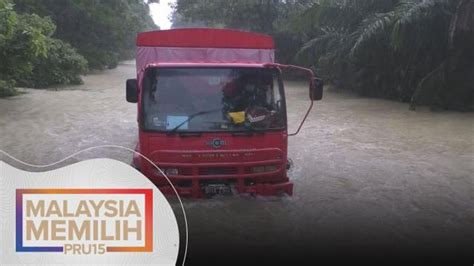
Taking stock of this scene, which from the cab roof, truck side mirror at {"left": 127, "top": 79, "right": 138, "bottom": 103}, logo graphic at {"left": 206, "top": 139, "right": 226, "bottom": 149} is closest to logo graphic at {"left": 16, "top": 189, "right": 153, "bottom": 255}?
logo graphic at {"left": 206, "top": 139, "right": 226, "bottom": 149}

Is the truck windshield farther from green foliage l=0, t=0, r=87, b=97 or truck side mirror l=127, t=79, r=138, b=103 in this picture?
green foliage l=0, t=0, r=87, b=97

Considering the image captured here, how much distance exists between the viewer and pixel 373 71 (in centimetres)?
2069

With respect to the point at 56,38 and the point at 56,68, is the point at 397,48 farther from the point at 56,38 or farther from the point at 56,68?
the point at 56,38

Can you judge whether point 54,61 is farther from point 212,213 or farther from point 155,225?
point 155,225

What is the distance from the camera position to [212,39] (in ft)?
27.0

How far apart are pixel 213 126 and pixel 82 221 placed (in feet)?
10.6

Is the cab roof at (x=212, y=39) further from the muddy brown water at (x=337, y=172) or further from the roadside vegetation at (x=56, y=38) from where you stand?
the roadside vegetation at (x=56, y=38)

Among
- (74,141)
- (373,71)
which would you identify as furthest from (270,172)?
(373,71)

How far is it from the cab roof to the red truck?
1.44 metres

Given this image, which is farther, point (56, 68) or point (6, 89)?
point (56, 68)

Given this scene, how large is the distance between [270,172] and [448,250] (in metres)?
2.35

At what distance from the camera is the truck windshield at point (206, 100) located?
264 inches

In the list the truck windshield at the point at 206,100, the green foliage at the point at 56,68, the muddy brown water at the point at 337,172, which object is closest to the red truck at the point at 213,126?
the truck windshield at the point at 206,100

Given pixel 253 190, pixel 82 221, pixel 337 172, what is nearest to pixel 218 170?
pixel 253 190
